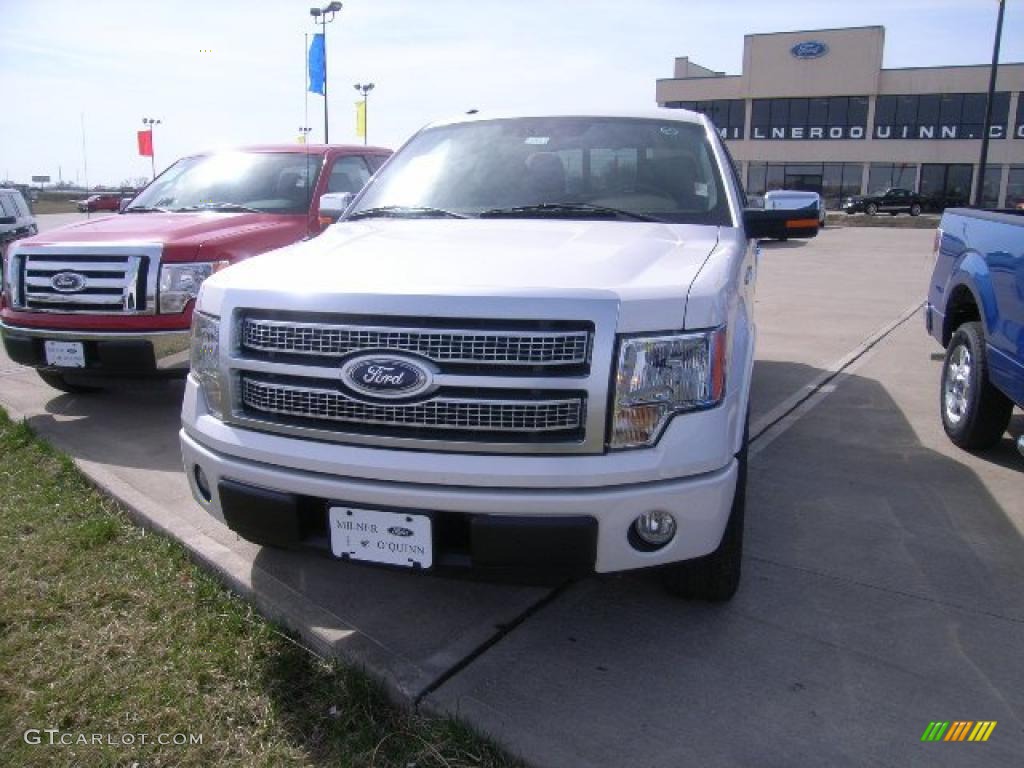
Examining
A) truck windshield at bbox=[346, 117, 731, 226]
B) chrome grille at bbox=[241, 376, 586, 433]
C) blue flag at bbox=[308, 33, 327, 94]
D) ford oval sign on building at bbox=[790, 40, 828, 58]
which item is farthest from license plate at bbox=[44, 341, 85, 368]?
ford oval sign on building at bbox=[790, 40, 828, 58]

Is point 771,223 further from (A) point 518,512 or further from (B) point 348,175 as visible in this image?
(B) point 348,175

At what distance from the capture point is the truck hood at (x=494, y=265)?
2389mm

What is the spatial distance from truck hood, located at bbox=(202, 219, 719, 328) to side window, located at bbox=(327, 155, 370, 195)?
338cm

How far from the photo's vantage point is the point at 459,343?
2.36 metres

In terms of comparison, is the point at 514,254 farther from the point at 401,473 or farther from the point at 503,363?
the point at 401,473

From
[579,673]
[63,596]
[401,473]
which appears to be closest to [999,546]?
[579,673]

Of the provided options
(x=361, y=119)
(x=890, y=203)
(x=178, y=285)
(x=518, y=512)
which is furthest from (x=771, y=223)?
(x=890, y=203)

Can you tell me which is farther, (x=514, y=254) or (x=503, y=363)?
(x=514, y=254)

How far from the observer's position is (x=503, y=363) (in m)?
2.35

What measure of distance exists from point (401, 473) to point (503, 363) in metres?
0.43

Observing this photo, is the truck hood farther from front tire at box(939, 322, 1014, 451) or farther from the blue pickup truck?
front tire at box(939, 322, 1014, 451)

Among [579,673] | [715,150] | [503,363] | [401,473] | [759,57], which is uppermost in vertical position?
[759,57]

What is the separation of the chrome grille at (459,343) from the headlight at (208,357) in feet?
1.30

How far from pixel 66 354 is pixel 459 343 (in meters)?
3.65
